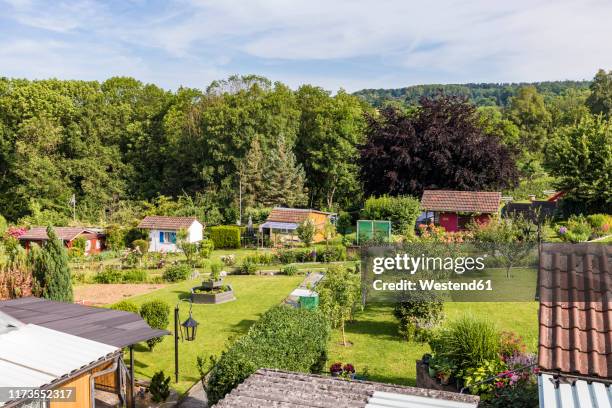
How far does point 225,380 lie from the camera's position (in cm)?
781

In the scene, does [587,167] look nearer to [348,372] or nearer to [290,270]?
[290,270]

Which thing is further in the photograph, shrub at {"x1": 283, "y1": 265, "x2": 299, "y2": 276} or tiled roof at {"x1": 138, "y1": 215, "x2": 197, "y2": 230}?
tiled roof at {"x1": 138, "y1": 215, "x2": 197, "y2": 230}

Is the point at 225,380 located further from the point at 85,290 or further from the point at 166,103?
the point at 166,103

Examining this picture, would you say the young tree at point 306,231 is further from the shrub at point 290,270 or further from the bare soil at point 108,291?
the bare soil at point 108,291

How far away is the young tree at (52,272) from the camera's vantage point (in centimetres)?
1420

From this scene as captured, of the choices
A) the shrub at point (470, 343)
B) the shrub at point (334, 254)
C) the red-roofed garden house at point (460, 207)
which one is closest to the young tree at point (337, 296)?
the shrub at point (470, 343)

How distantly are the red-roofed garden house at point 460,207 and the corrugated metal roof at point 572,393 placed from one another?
22.4 m

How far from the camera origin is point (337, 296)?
13.5 m

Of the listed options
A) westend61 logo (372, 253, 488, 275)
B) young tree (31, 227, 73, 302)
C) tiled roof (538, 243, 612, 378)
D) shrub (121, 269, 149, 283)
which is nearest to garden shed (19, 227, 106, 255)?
shrub (121, 269, 149, 283)

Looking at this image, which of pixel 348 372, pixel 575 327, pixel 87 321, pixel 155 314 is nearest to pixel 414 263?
pixel 348 372

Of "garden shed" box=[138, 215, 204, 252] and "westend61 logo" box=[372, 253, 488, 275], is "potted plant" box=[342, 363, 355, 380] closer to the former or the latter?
"westend61 logo" box=[372, 253, 488, 275]

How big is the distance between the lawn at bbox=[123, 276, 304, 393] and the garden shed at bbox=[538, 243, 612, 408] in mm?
6932

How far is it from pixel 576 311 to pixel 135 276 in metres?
21.5

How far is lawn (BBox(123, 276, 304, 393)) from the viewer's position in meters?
11.9
